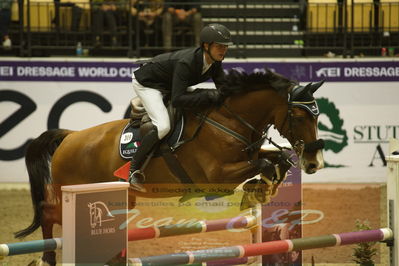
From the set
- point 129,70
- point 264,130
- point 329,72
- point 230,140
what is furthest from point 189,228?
point 329,72

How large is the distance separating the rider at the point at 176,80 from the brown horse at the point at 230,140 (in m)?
0.14

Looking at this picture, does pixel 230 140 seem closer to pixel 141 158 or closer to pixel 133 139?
pixel 141 158

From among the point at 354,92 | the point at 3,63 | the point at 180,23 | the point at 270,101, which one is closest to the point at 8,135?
the point at 3,63

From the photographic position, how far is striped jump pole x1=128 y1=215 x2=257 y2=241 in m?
4.79

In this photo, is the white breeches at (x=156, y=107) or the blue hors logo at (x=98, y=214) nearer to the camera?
the blue hors logo at (x=98, y=214)

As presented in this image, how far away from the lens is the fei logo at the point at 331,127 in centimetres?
1026

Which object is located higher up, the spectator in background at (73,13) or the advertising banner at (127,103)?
the spectator in background at (73,13)

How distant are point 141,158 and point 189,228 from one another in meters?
0.77

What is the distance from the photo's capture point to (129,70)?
402 inches

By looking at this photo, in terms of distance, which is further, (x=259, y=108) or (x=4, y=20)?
(x=4, y=20)

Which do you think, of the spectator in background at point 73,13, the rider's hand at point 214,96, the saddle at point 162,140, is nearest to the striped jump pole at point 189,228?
the saddle at point 162,140

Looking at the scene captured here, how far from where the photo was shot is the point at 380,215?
866 cm

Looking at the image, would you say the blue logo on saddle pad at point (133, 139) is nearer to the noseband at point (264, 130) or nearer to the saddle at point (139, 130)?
the saddle at point (139, 130)

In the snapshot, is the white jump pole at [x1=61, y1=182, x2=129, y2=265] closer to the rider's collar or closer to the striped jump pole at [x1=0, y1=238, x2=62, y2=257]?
the striped jump pole at [x1=0, y1=238, x2=62, y2=257]
